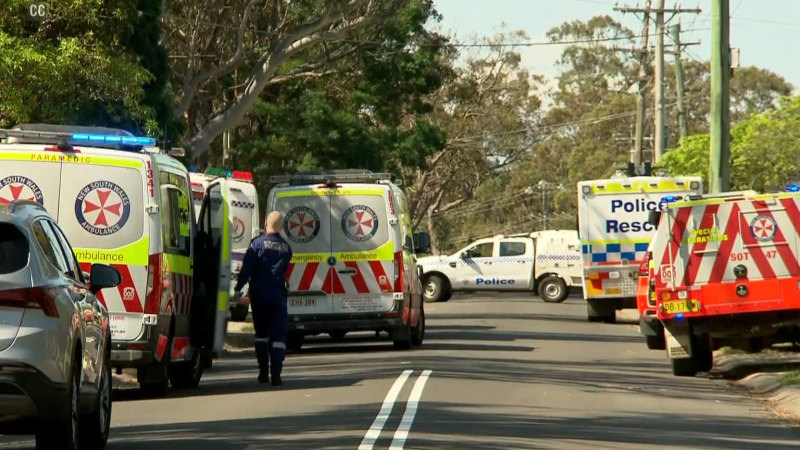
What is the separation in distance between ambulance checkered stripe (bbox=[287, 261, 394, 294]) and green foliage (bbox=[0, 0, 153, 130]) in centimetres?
345

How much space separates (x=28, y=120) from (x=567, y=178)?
209 feet

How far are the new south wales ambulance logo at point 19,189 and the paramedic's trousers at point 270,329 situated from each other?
3.08 m

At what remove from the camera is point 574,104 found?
3228 inches

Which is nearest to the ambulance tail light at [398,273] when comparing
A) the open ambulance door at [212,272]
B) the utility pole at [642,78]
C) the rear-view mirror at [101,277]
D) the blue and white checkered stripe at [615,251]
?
the open ambulance door at [212,272]

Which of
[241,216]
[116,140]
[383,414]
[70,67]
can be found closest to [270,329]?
[116,140]

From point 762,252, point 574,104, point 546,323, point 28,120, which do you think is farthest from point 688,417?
point 574,104

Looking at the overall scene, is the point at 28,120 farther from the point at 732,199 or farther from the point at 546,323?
the point at 546,323

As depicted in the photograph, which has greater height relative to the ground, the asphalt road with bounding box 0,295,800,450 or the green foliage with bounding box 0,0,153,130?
the green foliage with bounding box 0,0,153,130

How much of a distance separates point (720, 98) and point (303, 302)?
7.07 m

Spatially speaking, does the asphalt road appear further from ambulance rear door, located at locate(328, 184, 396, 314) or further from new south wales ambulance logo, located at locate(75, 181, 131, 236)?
new south wales ambulance logo, located at locate(75, 181, 131, 236)

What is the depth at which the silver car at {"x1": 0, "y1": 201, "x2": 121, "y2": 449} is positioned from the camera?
973 centimetres

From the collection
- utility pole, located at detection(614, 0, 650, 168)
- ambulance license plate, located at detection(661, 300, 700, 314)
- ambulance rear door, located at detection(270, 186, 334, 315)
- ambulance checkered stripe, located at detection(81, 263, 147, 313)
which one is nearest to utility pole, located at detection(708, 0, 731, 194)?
ambulance rear door, located at detection(270, 186, 334, 315)

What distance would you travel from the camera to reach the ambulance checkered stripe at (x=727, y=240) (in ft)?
61.1

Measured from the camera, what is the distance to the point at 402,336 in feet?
75.7
